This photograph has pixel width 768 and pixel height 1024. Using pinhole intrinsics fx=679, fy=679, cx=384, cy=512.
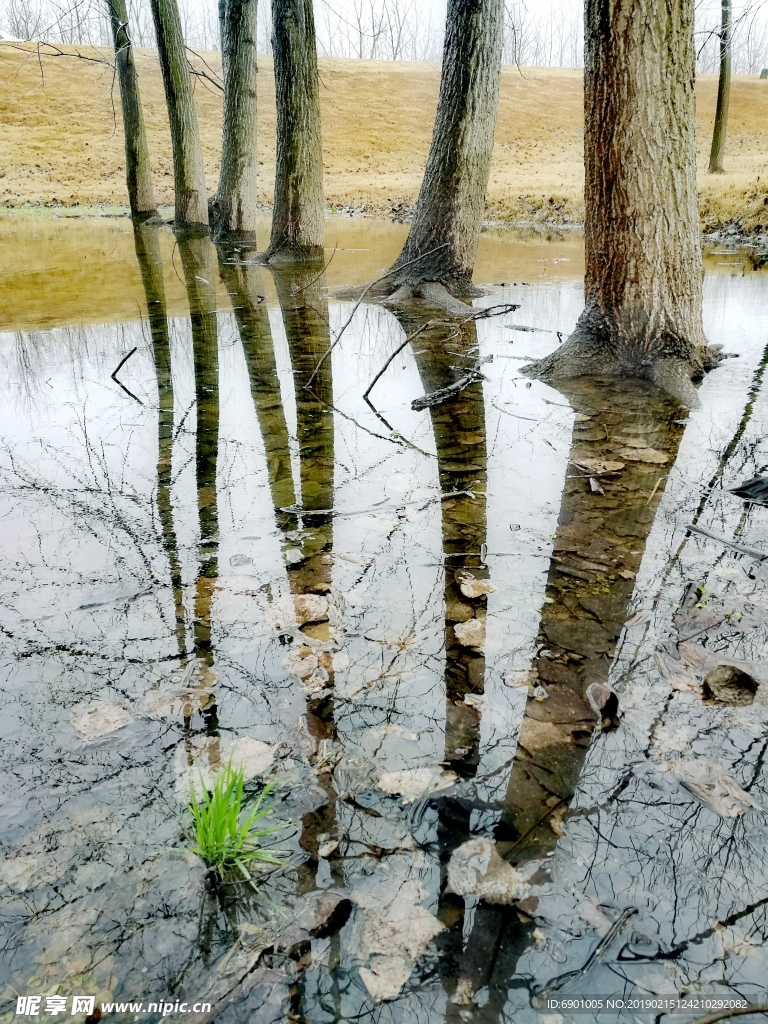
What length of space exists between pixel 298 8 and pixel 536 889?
11482 millimetres

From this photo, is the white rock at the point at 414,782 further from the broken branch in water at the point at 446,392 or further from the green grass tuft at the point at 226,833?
the broken branch in water at the point at 446,392

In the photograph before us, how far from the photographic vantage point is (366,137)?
137 ft

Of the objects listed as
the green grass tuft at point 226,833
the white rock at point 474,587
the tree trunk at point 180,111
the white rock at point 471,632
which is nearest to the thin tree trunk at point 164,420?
the green grass tuft at point 226,833

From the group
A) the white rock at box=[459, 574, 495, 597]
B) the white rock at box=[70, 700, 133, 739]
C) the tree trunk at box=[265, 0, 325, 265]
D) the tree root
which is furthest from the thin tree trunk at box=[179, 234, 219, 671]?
the tree root

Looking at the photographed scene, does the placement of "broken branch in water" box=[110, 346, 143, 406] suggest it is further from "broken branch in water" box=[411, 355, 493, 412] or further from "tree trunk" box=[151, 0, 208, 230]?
"tree trunk" box=[151, 0, 208, 230]

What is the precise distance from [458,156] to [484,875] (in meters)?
8.09

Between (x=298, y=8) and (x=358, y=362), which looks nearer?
(x=358, y=362)

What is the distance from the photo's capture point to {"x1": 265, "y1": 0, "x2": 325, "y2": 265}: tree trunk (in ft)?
32.0

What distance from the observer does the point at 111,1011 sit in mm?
1246

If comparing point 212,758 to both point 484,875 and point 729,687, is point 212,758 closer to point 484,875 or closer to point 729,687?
point 484,875

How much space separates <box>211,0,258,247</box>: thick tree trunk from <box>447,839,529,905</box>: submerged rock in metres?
14.5

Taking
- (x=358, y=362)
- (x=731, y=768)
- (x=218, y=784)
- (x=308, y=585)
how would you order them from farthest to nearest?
(x=358, y=362) → (x=308, y=585) → (x=731, y=768) → (x=218, y=784)

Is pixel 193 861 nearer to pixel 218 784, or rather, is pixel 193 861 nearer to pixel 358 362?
pixel 218 784

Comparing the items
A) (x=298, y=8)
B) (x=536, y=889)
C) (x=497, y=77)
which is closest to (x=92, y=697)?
(x=536, y=889)
